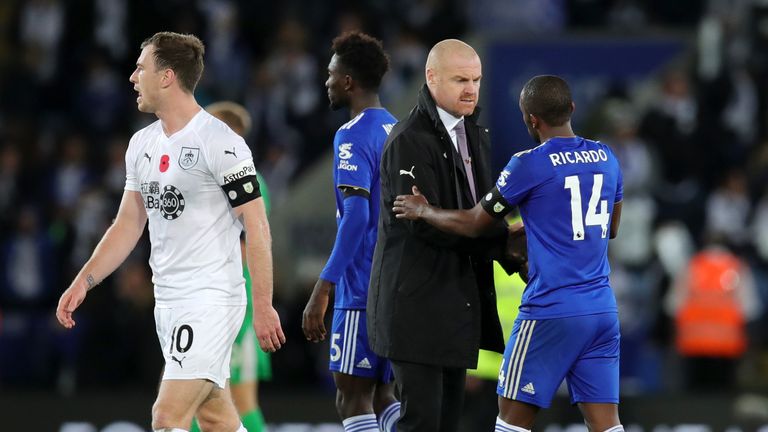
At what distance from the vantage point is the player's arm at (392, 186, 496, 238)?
20.8 ft

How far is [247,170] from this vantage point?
6445mm

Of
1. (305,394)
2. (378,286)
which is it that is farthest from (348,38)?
(305,394)

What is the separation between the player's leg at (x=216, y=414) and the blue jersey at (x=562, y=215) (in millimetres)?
1525

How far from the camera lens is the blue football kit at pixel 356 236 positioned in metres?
6.95

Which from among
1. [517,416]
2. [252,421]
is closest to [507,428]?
[517,416]

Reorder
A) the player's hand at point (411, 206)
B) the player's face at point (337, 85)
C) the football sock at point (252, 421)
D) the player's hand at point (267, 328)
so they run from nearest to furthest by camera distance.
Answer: the player's hand at point (267, 328) < the player's hand at point (411, 206) < the player's face at point (337, 85) < the football sock at point (252, 421)

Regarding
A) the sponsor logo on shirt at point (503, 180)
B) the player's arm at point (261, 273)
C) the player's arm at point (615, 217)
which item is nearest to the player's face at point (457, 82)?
the sponsor logo on shirt at point (503, 180)

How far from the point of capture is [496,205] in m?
6.36

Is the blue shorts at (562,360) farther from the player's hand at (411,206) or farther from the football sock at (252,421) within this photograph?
the football sock at (252,421)

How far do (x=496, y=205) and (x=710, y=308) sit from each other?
26.9ft

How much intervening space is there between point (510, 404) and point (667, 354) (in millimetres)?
7983

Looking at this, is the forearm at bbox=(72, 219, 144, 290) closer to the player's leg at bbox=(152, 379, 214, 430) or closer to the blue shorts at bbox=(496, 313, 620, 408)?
the player's leg at bbox=(152, 379, 214, 430)

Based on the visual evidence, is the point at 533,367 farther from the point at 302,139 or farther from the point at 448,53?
the point at 302,139

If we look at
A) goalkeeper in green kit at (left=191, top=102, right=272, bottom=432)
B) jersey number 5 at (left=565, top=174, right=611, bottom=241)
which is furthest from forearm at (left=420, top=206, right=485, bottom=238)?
goalkeeper in green kit at (left=191, top=102, right=272, bottom=432)
